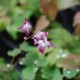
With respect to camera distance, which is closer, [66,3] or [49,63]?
[49,63]

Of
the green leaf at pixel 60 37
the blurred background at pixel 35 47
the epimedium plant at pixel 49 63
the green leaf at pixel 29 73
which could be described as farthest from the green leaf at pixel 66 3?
the green leaf at pixel 29 73

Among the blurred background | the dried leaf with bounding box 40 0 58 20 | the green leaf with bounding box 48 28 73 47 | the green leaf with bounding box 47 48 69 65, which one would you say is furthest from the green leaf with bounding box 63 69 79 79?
the dried leaf with bounding box 40 0 58 20

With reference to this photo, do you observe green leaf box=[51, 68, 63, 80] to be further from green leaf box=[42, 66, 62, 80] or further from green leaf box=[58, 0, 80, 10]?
green leaf box=[58, 0, 80, 10]

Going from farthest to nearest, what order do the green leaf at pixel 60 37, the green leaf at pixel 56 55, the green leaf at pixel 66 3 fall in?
the green leaf at pixel 66 3, the green leaf at pixel 60 37, the green leaf at pixel 56 55

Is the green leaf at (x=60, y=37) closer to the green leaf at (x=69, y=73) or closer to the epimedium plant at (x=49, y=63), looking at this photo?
the epimedium plant at (x=49, y=63)

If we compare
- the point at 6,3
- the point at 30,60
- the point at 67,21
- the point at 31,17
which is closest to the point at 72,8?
the point at 67,21

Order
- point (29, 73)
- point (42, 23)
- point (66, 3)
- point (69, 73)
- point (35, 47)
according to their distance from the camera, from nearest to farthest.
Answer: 1. point (69, 73)
2. point (29, 73)
3. point (35, 47)
4. point (42, 23)
5. point (66, 3)

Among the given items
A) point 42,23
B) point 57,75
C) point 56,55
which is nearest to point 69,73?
point 57,75

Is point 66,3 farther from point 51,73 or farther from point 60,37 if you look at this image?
point 51,73
